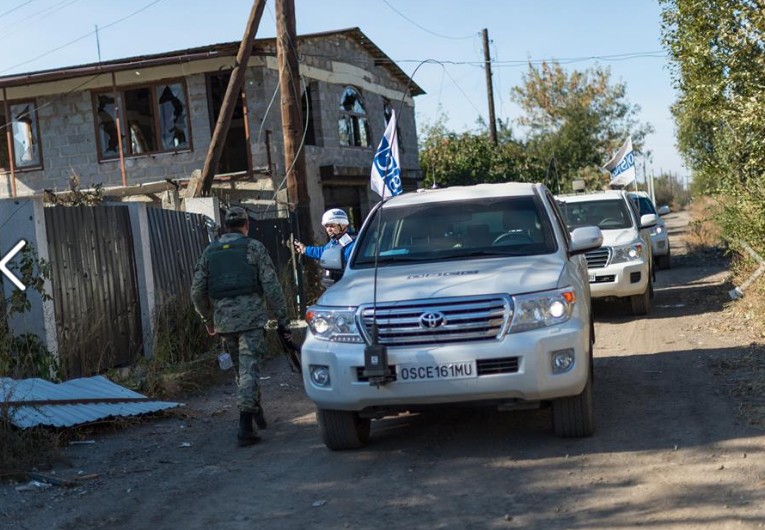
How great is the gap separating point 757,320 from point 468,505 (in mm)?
7421

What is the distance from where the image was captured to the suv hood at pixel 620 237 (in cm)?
1397

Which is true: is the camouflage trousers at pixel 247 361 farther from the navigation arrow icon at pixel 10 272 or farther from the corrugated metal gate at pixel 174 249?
the corrugated metal gate at pixel 174 249

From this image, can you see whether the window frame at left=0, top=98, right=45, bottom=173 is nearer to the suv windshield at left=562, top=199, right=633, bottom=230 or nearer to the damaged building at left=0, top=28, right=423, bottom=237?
the damaged building at left=0, top=28, right=423, bottom=237

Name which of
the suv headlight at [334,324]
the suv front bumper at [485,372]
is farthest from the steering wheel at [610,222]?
the suv headlight at [334,324]

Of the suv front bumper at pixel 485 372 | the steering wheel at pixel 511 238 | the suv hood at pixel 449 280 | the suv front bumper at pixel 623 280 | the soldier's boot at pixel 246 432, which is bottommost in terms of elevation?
the soldier's boot at pixel 246 432

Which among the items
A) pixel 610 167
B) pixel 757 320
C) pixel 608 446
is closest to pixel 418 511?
pixel 608 446

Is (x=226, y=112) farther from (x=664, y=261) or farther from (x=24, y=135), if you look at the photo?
(x=664, y=261)

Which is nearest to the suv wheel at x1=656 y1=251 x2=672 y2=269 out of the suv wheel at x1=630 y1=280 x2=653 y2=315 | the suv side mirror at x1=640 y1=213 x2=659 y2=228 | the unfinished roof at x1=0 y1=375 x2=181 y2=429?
the suv side mirror at x1=640 y1=213 x2=659 y2=228

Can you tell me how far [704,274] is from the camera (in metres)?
19.8

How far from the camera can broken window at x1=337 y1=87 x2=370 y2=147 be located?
2595 centimetres

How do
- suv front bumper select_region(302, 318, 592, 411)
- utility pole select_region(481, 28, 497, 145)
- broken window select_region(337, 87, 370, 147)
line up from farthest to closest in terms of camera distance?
1. utility pole select_region(481, 28, 497, 145)
2. broken window select_region(337, 87, 370, 147)
3. suv front bumper select_region(302, 318, 592, 411)

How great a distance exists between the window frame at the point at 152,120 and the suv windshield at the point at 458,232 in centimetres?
1568

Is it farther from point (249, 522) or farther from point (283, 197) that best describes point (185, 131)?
point (249, 522)

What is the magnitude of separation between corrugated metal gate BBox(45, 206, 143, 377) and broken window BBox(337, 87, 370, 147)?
14898 millimetres
